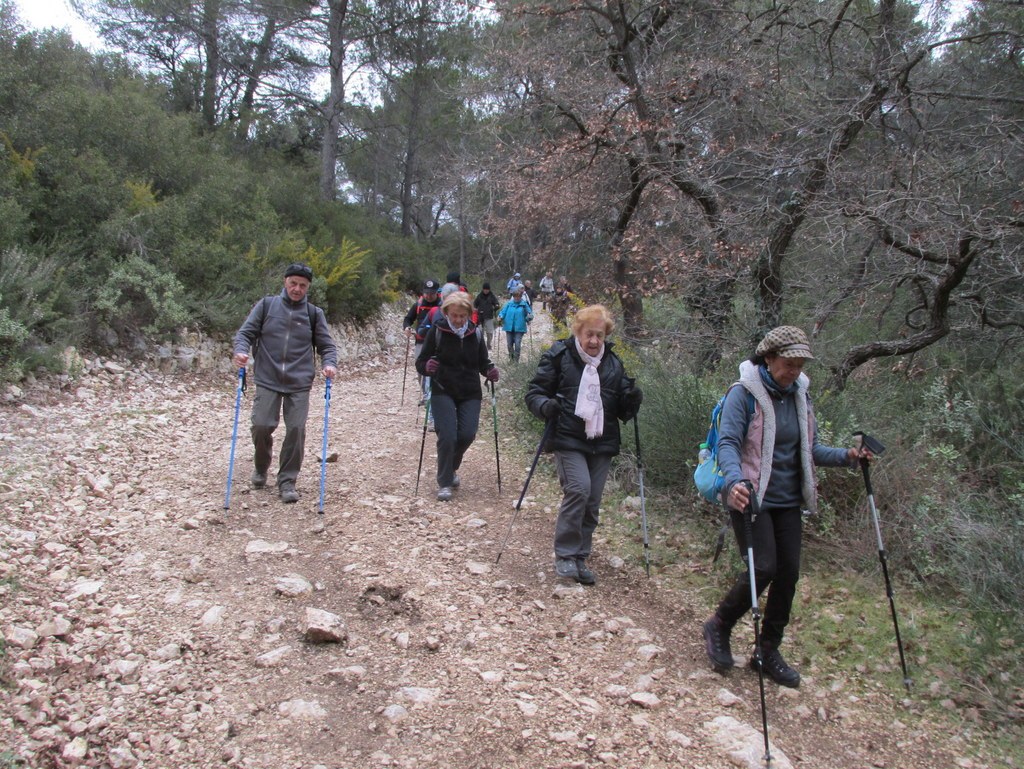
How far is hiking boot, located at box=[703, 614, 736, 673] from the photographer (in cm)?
396

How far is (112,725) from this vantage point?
3203mm

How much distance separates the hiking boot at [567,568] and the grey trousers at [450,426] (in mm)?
1892

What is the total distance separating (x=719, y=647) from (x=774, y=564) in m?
0.64

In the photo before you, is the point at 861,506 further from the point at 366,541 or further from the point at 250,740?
the point at 250,740

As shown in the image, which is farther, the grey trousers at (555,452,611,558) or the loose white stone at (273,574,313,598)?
the grey trousers at (555,452,611,558)

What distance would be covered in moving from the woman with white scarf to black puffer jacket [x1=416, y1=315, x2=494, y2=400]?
1.70 metres

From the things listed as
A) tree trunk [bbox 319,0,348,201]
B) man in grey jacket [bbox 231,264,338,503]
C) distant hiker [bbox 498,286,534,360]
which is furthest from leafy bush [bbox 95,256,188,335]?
tree trunk [bbox 319,0,348,201]

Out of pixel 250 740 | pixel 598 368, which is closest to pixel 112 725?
pixel 250 740

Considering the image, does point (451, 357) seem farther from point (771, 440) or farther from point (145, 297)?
point (145, 297)

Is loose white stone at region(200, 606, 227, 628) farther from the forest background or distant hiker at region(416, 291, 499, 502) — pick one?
the forest background

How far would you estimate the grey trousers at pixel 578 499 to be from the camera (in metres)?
4.85

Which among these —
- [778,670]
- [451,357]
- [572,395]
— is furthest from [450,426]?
[778,670]

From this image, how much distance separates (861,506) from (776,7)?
5.94 m

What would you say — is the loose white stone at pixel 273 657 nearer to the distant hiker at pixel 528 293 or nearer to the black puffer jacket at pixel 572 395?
the black puffer jacket at pixel 572 395
